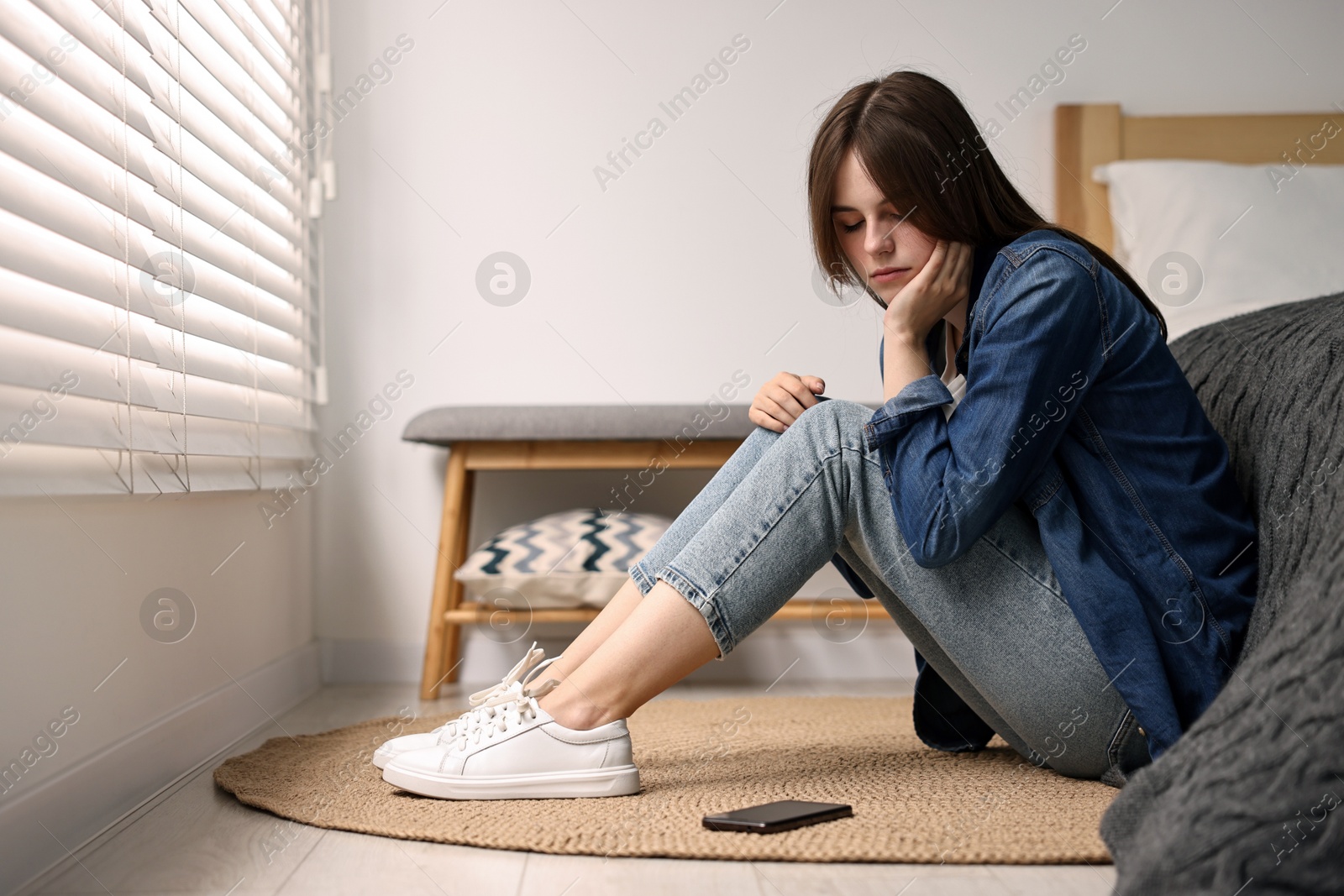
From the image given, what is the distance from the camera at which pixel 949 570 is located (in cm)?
92

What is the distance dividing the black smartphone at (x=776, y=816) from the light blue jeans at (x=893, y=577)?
143 mm

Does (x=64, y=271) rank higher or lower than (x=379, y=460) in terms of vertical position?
higher

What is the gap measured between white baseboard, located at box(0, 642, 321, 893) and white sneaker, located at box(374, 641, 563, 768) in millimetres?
263

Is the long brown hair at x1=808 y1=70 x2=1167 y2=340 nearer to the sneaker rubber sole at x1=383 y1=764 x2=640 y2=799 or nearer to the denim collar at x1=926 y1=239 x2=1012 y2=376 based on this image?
the denim collar at x1=926 y1=239 x2=1012 y2=376

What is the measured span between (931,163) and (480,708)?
683 mm

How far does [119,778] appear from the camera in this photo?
40.1 inches

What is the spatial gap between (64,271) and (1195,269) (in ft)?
5.91

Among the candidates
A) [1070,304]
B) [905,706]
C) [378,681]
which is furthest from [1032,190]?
[378,681]

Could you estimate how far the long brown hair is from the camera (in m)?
0.98

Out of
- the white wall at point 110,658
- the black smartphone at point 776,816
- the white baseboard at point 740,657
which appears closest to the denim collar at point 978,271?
the black smartphone at point 776,816

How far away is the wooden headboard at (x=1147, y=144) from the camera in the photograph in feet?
6.64

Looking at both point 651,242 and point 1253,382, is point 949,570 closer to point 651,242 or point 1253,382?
point 1253,382

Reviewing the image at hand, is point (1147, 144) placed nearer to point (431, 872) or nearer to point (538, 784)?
point (538, 784)

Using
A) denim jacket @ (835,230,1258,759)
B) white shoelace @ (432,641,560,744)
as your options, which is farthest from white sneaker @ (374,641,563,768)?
denim jacket @ (835,230,1258,759)
